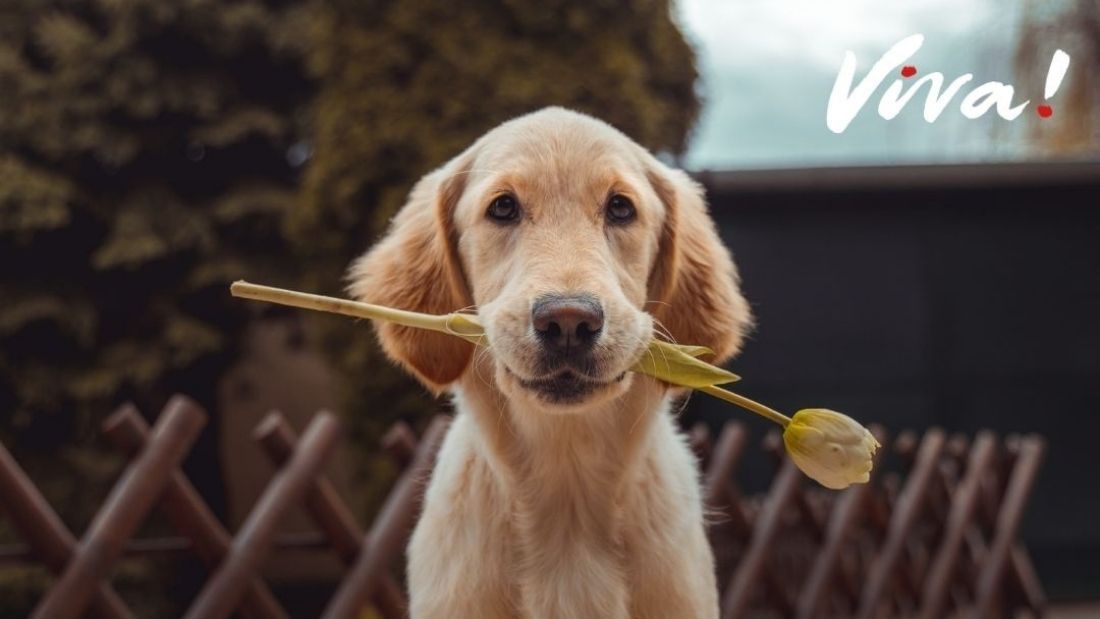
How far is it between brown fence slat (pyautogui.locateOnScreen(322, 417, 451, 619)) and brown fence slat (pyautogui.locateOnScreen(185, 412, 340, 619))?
30 cm

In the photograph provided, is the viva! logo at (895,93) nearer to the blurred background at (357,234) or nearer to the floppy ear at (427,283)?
the floppy ear at (427,283)

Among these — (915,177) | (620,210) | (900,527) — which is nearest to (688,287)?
(620,210)

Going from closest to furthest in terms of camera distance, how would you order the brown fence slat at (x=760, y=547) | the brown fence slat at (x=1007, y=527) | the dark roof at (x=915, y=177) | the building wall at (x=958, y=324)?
the brown fence slat at (x=760, y=547), the brown fence slat at (x=1007, y=527), the dark roof at (x=915, y=177), the building wall at (x=958, y=324)

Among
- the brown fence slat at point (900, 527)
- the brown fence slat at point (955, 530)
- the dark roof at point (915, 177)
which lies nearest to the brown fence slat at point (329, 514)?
the brown fence slat at point (900, 527)

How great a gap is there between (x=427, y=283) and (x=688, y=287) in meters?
0.63

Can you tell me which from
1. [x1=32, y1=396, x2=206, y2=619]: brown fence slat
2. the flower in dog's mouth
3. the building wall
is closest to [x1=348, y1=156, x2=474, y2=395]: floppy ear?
the flower in dog's mouth

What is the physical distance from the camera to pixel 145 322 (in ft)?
26.2

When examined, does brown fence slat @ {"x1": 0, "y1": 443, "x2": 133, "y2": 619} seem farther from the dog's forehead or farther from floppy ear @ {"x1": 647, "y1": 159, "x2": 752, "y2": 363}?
floppy ear @ {"x1": 647, "y1": 159, "x2": 752, "y2": 363}

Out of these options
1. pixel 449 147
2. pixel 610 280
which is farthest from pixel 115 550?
pixel 449 147

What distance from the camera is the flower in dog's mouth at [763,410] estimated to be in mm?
1908

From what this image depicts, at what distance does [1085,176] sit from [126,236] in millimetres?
6873

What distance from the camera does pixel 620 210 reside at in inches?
98.2

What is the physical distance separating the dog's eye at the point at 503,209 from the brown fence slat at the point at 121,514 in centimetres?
140

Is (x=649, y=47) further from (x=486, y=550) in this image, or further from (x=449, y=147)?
(x=486, y=550)
